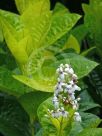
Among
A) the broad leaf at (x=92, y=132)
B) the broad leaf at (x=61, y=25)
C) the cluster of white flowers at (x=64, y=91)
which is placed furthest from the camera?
the broad leaf at (x=61, y=25)

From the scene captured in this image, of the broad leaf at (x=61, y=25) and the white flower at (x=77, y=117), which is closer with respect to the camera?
the white flower at (x=77, y=117)

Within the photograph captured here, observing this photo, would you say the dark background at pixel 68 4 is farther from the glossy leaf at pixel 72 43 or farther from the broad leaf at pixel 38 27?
the broad leaf at pixel 38 27

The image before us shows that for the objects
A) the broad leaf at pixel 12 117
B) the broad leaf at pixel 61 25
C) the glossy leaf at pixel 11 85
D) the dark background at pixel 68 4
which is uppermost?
the broad leaf at pixel 61 25

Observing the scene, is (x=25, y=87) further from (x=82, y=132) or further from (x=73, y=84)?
(x=73, y=84)

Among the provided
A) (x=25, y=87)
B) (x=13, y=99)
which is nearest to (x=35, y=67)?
(x=25, y=87)

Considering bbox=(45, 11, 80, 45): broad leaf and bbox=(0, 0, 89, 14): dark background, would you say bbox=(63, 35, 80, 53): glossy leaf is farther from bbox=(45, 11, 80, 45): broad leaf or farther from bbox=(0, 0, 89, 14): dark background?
bbox=(0, 0, 89, 14): dark background

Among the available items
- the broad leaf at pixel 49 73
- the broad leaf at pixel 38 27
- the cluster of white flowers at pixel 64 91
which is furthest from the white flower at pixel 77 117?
the broad leaf at pixel 38 27

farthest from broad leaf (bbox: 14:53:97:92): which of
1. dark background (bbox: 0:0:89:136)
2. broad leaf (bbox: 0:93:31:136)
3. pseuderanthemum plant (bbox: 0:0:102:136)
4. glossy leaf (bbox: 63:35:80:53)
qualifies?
dark background (bbox: 0:0:89:136)

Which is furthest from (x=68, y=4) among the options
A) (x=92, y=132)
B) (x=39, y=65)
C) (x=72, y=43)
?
(x=92, y=132)
